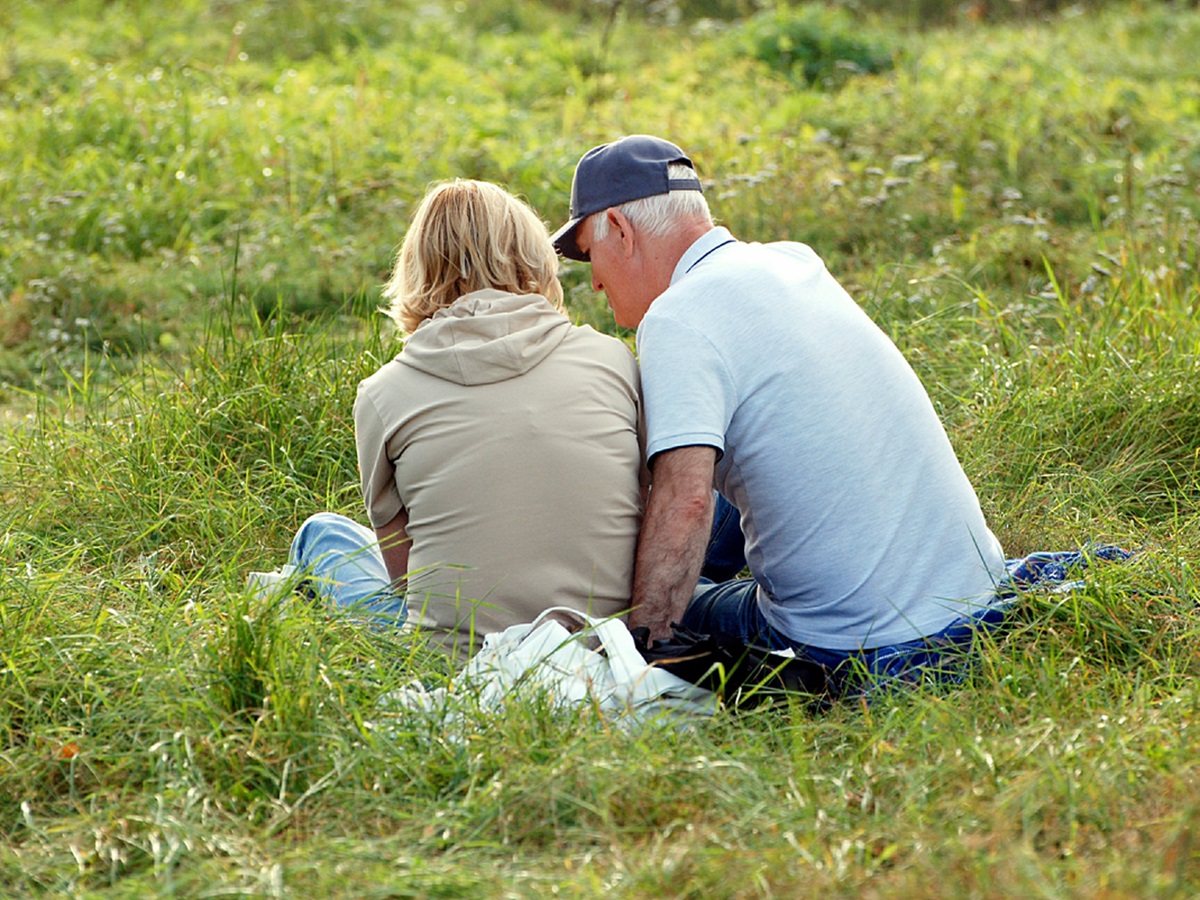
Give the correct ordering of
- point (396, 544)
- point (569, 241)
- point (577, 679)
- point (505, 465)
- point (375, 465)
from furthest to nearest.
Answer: point (569, 241), point (396, 544), point (375, 465), point (505, 465), point (577, 679)

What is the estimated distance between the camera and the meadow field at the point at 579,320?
2.07 m

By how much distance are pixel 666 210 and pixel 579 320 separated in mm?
1820

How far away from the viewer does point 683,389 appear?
98.8 inches

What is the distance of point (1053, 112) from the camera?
6.95 m

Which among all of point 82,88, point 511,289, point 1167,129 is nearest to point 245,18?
point 82,88

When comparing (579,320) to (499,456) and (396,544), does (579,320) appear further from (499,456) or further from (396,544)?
(499,456)

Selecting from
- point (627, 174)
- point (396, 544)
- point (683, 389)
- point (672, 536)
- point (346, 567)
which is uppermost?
point (627, 174)

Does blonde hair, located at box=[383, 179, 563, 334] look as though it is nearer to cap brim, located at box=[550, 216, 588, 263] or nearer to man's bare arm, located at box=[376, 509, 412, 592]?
cap brim, located at box=[550, 216, 588, 263]

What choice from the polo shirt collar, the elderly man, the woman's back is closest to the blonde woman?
the woman's back

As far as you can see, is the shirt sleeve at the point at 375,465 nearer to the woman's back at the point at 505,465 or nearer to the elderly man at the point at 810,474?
the woman's back at the point at 505,465

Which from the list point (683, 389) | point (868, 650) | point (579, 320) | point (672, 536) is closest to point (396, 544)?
point (672, 536)

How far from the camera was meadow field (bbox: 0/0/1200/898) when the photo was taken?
6.79 ft

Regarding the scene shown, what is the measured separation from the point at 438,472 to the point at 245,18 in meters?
7.66

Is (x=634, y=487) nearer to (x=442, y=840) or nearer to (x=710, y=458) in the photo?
(x=710, y=458)
